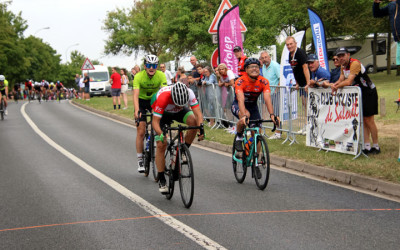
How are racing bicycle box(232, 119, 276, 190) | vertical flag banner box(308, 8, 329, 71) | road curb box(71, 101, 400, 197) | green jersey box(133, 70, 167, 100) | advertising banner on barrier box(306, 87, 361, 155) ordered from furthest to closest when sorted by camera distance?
vertical flag banner box(308, 8, 329, 71)
advertising banner on barrier box(306, 87, 361, 155)
green jersey box(133, 70, 167, 100)
racing bicycle box(232, 119, 276, 190)
road curb box(71, 101, 400, 197)

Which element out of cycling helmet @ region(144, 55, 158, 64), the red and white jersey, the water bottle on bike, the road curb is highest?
cycling helmet @ region(144, 55, 158, 64)

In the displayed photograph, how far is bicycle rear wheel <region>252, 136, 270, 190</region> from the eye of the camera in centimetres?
839

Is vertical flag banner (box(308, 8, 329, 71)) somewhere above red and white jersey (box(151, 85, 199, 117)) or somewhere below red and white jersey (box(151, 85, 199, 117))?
above

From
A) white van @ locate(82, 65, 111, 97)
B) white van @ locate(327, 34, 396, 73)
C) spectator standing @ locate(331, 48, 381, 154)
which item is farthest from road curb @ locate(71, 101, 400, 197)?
white van @ locate(327, 34, 396, 73)

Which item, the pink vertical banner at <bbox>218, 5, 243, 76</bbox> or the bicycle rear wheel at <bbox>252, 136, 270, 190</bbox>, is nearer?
the bicycle rear wheel at <bbox>252, 136, 270, 190</bbox>

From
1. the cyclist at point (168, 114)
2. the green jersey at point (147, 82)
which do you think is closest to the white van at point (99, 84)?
the green jersey at point (147, 82)

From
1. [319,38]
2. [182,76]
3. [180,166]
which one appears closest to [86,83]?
[182,76]

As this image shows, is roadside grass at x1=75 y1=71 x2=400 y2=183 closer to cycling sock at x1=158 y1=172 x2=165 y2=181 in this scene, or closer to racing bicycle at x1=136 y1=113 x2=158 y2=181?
racing bicycle at x1=136 y1=113 x2=158 y2=181

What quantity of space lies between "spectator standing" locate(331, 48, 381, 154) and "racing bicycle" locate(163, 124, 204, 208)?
4043 millimetres

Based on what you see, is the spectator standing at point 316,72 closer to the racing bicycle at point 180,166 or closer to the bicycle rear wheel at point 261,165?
the bicycle rear wheel at point 261,165

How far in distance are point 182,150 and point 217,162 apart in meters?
4.22

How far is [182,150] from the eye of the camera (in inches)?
295

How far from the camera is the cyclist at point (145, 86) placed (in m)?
9.49

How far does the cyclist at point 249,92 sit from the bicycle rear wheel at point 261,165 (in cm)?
43
